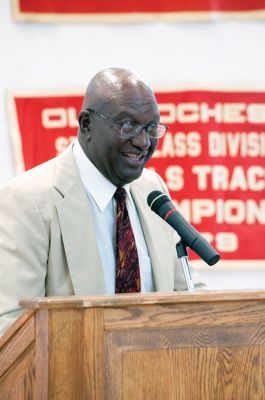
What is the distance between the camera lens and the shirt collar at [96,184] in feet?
7.08

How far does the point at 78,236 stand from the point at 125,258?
14cm

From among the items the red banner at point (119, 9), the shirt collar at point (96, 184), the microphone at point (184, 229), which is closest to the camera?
the microphone at point (184, 229)

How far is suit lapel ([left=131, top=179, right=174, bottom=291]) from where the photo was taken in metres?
2.16

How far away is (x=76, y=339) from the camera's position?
137 centimetres

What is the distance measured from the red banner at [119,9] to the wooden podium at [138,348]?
2.01 metres

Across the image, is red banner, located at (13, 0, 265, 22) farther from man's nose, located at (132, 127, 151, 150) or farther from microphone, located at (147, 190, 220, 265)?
microphone, located at (147, 190, 220, 265)

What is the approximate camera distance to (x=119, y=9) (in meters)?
3.24

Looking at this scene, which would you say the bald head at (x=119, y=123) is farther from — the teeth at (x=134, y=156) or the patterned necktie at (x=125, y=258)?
the patterned necktie at (x=125, y=258)

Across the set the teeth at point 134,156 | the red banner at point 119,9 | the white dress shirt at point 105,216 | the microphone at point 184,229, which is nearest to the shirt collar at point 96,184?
the white dress shirt at point 105,216

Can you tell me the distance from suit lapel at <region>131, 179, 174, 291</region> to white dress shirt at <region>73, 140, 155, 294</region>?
23 mm

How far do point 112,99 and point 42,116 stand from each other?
122 centimetres

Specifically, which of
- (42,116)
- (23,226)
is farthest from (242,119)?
(23,226)

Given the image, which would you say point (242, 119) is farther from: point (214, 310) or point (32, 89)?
point (214, 310)

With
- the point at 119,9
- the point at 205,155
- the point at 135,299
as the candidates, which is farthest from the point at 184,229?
the point at 119,9
